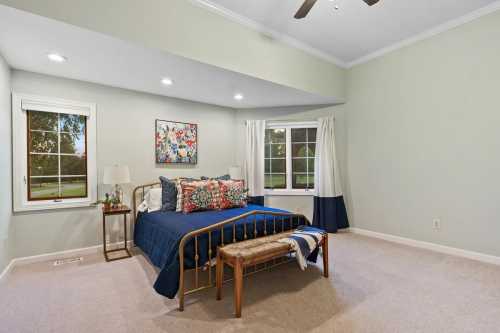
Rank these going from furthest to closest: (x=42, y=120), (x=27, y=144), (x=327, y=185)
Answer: (x=327, y=185)
(x=42, y=120)
(x=27, y=144)

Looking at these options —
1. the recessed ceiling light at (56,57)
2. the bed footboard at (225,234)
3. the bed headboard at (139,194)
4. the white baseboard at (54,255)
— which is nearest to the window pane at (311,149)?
the bed footboard at (225,234)

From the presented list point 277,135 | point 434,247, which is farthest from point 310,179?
point 434,247

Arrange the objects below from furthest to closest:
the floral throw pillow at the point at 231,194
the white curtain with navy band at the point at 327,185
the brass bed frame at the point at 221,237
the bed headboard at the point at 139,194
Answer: the white curtain with navy band at the point at 327,185, the bed headboard at the point at 139,194, the floral throw pillow at the point at 231,194, the brass bed frame at the point at 221,237

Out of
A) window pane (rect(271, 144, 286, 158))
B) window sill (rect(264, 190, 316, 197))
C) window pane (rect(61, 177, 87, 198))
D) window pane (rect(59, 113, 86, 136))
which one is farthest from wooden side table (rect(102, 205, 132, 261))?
window pane (rect(271, 144, 286, 158))

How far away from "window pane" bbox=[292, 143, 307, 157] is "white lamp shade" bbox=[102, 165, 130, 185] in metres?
2.88

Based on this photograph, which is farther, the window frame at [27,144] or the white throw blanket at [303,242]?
the window frame at [27,144]

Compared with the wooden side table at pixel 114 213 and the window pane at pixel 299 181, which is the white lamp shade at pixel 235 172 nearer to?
the window pane at pixel 299 181

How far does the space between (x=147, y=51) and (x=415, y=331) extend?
126 inches

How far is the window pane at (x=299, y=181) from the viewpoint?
4688 mm

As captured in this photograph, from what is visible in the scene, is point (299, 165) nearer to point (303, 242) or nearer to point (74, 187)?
point (303, 242)

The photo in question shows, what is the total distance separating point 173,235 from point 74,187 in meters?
1.88

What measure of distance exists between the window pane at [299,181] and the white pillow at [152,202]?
96.2 inches

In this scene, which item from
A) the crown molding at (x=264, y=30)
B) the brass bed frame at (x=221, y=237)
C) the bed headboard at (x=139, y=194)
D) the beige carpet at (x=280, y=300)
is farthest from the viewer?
the bed headboard at (x=139, y=194)

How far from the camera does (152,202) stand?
3348 mm
